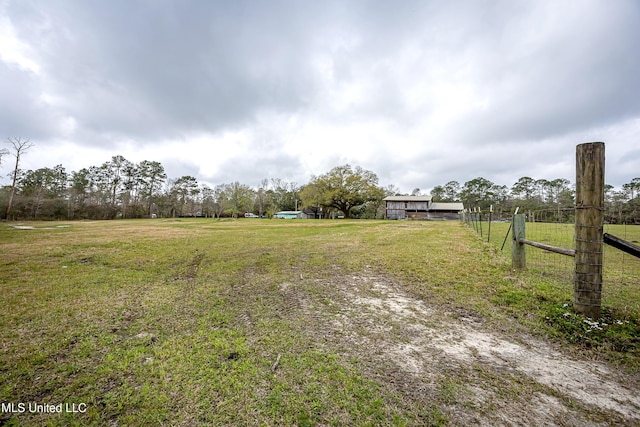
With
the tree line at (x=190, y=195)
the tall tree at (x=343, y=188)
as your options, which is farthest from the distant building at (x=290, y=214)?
the tall tree at (x=343, y=188)

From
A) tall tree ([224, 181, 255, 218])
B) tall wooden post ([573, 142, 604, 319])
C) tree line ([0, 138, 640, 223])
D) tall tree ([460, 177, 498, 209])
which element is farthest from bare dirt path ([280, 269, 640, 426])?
tall tree ([460, 177, 498, 209])

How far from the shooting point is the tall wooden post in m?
3.36

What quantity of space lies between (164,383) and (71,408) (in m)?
0.63

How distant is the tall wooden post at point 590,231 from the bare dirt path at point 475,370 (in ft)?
4.40

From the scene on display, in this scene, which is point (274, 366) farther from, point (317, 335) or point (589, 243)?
point (589, 243)

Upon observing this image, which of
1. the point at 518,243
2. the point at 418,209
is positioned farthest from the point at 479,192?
the point at 518,243

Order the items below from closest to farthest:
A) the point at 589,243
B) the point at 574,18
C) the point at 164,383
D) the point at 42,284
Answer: the point at 164,383, the point at 589,243, the point at 42,284, the point at 574,18

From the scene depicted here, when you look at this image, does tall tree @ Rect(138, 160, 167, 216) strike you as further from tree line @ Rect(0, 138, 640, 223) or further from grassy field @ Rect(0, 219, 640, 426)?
grassy field @ Rect(0, 219, 640, 426)

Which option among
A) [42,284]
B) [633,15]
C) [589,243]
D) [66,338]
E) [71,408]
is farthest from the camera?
[633,15]

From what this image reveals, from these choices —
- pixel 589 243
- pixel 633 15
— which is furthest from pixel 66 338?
pixel 633 15

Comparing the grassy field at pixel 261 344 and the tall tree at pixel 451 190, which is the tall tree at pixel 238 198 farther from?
the tall tree at pixel 451 190

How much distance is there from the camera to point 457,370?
2340 millimetres

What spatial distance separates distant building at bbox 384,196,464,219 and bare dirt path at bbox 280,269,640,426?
1934 inches

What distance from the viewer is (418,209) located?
1977 inches
